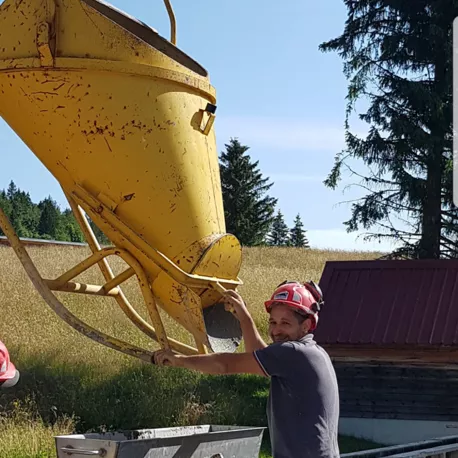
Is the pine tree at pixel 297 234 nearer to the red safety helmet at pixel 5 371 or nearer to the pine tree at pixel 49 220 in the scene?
the pine tree at pixel 49 220

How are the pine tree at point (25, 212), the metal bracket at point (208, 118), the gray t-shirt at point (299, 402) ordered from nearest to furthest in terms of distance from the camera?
the gray t-shirt at point (299, 402) → the metal bracket at point (208, 118) → the pine tree at point (25, 212)

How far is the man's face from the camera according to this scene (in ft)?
12.4

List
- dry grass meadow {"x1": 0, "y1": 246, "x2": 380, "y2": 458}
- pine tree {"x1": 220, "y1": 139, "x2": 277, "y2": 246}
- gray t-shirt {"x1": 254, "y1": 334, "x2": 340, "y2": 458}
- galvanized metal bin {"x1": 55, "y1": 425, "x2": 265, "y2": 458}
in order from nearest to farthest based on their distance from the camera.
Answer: gray t-shirt {"x1": 254, "y1": 334, "x2": 340, "y2": 458}, galvanized metal bin {"x1": 55, "y1": 425, "x2": 265, "y2": 458}, dry grass meadow {"x1": 0, "y1": 246, "x2": 380, "y2": 458}, pine tree {"x1": 220, "y1": 139, "x2": 277, "y2": 246}

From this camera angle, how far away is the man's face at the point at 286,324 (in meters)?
3.77

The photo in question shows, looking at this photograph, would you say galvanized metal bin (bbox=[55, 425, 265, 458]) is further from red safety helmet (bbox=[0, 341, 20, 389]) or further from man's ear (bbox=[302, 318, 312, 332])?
red safety helmet (bbox=[0, 341, 20, 389])

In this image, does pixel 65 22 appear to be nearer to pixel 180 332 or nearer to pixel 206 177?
pixel 206 177

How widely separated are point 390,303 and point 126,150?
29.7 ft

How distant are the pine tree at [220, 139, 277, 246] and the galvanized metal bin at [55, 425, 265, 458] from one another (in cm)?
3908

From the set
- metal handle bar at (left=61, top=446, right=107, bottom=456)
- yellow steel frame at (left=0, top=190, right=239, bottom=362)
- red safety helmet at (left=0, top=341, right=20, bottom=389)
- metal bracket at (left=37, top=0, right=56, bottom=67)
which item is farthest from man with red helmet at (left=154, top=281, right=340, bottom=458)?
metal bracket at (left=37, top=0, right=56, bottom=67)

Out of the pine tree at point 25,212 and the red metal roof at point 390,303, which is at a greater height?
the pine tree at point 25,212

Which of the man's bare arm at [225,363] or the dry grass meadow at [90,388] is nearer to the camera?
the man's bare arm at [225,363]

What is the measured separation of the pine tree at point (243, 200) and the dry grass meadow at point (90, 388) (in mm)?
26594

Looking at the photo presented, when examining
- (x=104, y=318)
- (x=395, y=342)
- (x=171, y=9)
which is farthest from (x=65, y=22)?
(x=104, y=318)

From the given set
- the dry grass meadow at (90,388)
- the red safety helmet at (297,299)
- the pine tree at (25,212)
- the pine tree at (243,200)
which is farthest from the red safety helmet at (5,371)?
the pine tree at (25,212)
